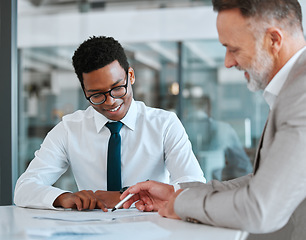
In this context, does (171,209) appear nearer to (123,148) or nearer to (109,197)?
(109,197)

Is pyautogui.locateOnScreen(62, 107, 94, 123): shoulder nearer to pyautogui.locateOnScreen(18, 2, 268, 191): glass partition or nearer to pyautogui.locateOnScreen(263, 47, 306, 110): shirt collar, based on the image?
pyautogui.locateOnScreen(263, 47, 306, 110): shirt collar

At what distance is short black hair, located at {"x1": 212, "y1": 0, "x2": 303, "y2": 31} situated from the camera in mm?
1404

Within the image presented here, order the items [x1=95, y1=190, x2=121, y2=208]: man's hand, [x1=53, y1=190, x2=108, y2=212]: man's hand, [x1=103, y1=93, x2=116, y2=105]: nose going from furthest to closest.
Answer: [x1=103, y1=93, x2=116, y2=105]: nose < [x1=95, y1=190, x2=121, y2=208]: man's hand < [x1=53, y1=190, x2=108, y2=212]: man's hand

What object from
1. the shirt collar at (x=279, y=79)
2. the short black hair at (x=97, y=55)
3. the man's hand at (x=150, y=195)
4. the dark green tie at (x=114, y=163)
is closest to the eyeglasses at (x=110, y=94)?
the short black hair at (x=97, y=55)

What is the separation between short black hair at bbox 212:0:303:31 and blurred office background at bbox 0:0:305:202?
3333mm

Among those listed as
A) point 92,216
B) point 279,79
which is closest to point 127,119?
point 92,216

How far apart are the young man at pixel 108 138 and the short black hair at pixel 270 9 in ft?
2.83

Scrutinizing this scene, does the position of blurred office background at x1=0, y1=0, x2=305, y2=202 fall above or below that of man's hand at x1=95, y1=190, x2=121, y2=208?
above

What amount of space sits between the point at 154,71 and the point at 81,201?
3.74m

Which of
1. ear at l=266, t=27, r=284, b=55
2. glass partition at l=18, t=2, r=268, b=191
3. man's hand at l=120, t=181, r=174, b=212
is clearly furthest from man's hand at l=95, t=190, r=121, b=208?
glass partition at l=18, t=2, r=268, b=191

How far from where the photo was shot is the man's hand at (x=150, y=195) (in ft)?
5.39

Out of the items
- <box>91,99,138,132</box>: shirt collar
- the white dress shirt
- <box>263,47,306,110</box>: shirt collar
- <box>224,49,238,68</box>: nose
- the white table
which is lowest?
the white table

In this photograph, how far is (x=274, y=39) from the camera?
1409 millimetres

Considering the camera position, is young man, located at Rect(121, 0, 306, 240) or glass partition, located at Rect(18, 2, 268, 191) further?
glass partition, located at Rect(18, 2, 268, 191)
